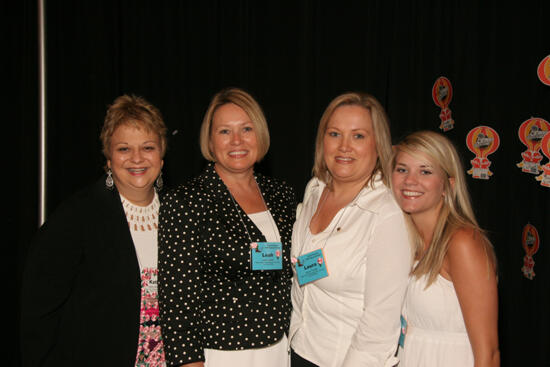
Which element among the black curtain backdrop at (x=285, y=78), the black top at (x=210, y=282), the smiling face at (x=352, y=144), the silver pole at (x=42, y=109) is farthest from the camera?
the silver pole at (x=42, y=109)

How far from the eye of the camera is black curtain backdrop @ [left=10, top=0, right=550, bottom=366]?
3227 millimetres

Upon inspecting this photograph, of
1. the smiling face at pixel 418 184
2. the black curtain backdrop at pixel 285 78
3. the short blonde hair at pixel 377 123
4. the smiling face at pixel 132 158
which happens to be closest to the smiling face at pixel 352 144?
the short blonde hair at pixel 377 123

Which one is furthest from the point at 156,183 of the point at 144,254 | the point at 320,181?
the point at 320,181

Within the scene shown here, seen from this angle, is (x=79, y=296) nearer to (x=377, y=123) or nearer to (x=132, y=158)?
(x=132, y=158)

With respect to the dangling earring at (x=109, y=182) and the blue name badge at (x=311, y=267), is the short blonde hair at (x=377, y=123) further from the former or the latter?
the dangling earring at (x=109, y=182)

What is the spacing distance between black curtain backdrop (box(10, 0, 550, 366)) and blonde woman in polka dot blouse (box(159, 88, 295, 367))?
1.81 metres

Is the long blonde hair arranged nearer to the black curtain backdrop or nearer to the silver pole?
the black curtain backdrop

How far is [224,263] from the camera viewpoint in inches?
71.1

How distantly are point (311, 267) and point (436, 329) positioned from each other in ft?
1.95

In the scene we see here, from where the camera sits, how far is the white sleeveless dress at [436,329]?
5.70 ft

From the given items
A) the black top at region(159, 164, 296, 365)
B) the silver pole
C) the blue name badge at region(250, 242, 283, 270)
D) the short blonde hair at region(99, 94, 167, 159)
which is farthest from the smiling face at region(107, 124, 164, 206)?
the silver pole

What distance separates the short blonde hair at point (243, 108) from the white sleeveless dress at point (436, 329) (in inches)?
37.4

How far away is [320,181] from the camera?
2199mm

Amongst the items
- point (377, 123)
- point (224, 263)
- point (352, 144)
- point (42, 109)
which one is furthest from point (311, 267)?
point (42, 109)
